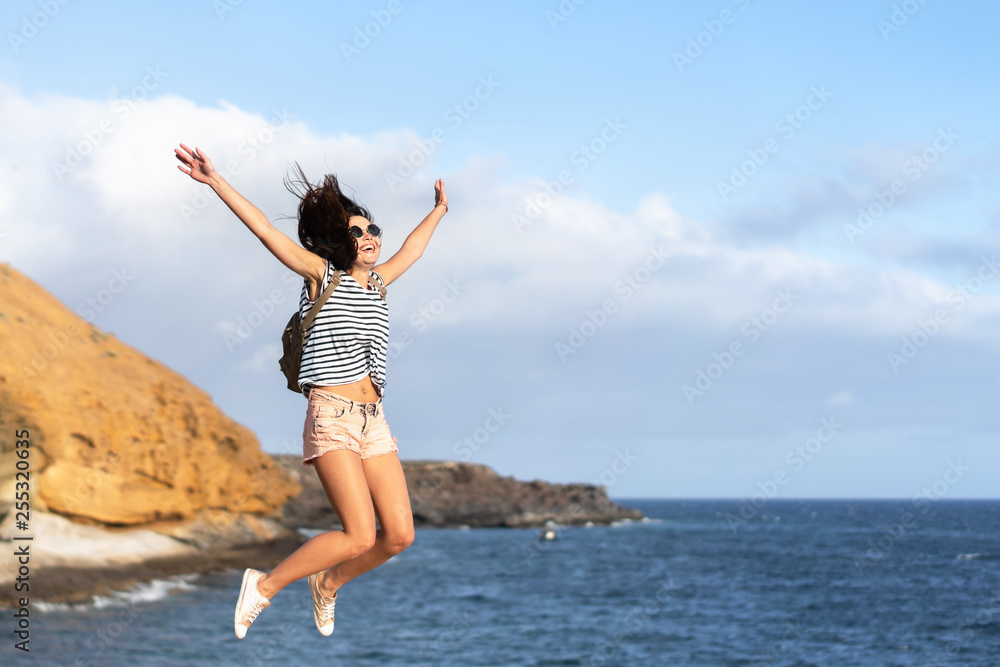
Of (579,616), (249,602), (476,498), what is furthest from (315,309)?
(476,498)

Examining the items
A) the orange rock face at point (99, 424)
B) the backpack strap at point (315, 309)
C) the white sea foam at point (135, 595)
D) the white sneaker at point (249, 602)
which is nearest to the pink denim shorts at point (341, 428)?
the backpack strap at point (315, 309)

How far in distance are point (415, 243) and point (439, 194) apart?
468 millimetres

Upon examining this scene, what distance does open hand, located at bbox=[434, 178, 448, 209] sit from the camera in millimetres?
5950

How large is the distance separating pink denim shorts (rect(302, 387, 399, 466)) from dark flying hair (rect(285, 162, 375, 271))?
0.79 m

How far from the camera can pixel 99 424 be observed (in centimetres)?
3700

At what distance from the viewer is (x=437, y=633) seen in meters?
45.1

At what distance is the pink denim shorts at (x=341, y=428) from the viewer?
489 centimetres

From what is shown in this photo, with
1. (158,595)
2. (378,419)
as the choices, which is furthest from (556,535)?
(378,419)

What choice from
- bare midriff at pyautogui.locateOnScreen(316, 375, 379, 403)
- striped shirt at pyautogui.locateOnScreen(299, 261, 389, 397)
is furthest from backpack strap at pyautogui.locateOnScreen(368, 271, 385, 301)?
bare midriff at pyautogui.locateOnScreen(316, 375, 379, 403)

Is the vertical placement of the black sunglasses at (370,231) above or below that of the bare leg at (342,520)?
above

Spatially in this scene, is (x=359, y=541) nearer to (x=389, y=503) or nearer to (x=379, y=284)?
(x=389, y=503)

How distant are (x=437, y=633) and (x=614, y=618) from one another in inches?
455

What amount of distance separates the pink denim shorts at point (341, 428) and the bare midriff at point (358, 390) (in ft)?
0.10

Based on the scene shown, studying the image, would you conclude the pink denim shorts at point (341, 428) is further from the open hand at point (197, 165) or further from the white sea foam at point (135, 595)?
the white sea foam at point (135, 595)
